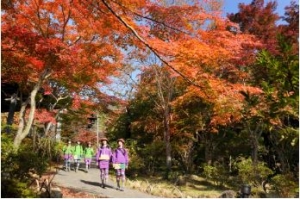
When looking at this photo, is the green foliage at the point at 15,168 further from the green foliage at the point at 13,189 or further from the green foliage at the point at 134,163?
the green foliage at the point at 134,163

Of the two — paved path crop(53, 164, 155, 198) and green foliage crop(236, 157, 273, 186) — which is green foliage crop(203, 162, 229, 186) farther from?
paved path crop(53, 164, 155, 198)

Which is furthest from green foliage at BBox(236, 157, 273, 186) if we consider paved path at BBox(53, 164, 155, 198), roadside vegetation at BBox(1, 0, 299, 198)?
paved path at BBox(53, 164, 155, 198)

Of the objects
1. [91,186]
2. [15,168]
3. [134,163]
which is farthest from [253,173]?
[15,168]

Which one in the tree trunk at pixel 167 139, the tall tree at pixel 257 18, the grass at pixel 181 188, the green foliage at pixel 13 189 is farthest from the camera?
the tall tree at pixel 257 18

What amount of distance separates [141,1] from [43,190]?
6.51 metres

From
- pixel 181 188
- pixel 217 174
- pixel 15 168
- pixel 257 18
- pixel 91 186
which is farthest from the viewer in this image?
pixel 257 18

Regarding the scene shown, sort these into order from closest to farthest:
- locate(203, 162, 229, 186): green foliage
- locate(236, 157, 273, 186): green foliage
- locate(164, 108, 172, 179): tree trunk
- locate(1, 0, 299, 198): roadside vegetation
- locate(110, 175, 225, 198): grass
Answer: locate(1, 0, 299, 198): roadside vegetation → locate(110, 175, 225, 198): grass → locate(236, 157, 273, 186): green foliage → locate(203, 162, 229, 186): green foliage → locate(164, 108, 172, 179): tree trunk

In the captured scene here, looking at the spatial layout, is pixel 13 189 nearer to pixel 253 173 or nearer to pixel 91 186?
pixel 91 186

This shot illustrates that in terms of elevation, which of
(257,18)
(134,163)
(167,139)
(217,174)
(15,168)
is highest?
(257,18)

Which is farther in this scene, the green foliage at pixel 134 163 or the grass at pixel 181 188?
the green foliage at pixel 134 163

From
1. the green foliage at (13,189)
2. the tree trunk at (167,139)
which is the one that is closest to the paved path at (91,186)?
the tree trunk at (167,139)

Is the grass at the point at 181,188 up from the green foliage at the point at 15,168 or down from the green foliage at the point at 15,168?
down

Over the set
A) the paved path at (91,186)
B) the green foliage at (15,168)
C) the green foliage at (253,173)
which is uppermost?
the green foliage at (15,168)

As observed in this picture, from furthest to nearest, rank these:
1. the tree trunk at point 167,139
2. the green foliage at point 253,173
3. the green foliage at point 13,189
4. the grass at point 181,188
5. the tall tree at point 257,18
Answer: the tall tree at point 257,18 → the tree trunk at point 167,139 → the green foliage at point 253,173 → the grass at point 181,188 → the green foliage at point 13,189
